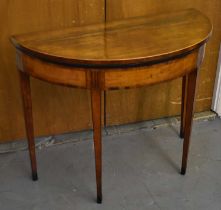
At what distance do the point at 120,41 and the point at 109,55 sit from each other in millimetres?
119

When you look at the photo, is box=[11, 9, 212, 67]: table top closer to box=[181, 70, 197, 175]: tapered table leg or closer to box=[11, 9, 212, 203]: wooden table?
Answer: box=[11, 9, 212, 203]: wooden table

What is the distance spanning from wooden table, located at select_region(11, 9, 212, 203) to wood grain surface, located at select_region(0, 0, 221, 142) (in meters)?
0.25

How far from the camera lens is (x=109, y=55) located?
113 centimetres

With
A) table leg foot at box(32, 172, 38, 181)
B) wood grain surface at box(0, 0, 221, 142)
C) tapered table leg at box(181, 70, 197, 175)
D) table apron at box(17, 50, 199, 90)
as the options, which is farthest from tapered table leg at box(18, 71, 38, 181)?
tapered table leg at box(181, 70, 197, 175)

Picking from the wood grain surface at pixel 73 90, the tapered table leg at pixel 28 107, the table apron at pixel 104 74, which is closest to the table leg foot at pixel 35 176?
the tapered table leg at pixel 28 107

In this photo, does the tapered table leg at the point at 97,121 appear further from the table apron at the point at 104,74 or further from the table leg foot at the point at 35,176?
the table leg foot at the point at 35,176

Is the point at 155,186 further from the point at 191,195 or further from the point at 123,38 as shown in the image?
the point at 123,38

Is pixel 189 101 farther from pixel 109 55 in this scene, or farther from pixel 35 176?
pixel 35 176

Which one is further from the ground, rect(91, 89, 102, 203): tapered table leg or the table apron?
the table apron

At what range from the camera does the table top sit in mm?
1120

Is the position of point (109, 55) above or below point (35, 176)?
above

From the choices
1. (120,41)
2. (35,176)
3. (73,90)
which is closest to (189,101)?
(120,41)

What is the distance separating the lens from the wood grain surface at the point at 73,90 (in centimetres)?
151

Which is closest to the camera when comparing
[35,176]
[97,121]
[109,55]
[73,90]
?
[109,55]
